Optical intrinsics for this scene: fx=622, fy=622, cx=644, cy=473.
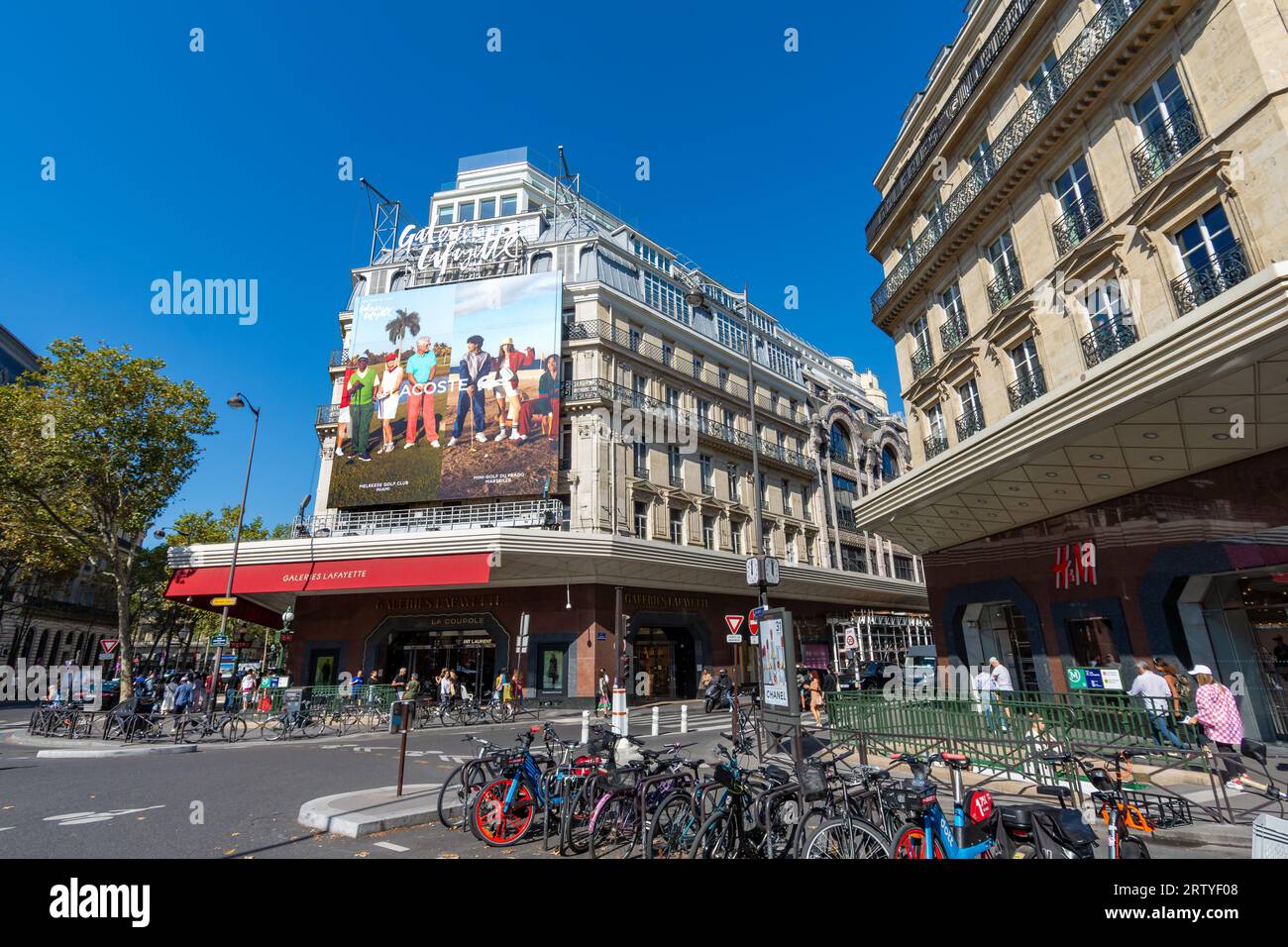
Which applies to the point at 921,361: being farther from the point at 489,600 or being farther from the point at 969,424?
the point at 489,600

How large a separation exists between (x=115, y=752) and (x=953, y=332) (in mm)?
23689

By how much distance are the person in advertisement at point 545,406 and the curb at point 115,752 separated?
15.6m

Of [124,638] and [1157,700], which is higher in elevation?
[124,638]

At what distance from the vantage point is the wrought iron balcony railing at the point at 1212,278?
984 cm

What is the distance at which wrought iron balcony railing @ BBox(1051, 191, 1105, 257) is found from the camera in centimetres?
1289

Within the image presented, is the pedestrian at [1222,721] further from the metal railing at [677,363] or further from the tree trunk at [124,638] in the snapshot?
the tree trunk at [124,638]

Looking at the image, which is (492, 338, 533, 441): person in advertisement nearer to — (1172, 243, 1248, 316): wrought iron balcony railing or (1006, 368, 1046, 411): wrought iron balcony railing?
(1006, 368, 1046, 411): wrought iron balcony railing

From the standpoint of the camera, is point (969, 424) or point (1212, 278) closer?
point (1212, 278)

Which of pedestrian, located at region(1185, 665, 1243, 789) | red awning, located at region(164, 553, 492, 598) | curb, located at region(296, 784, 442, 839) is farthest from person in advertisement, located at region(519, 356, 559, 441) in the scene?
pedestrian, located at region(1185, 665, 1243, 789)

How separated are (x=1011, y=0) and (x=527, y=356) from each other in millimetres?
20361

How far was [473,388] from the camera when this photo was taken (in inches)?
1114
